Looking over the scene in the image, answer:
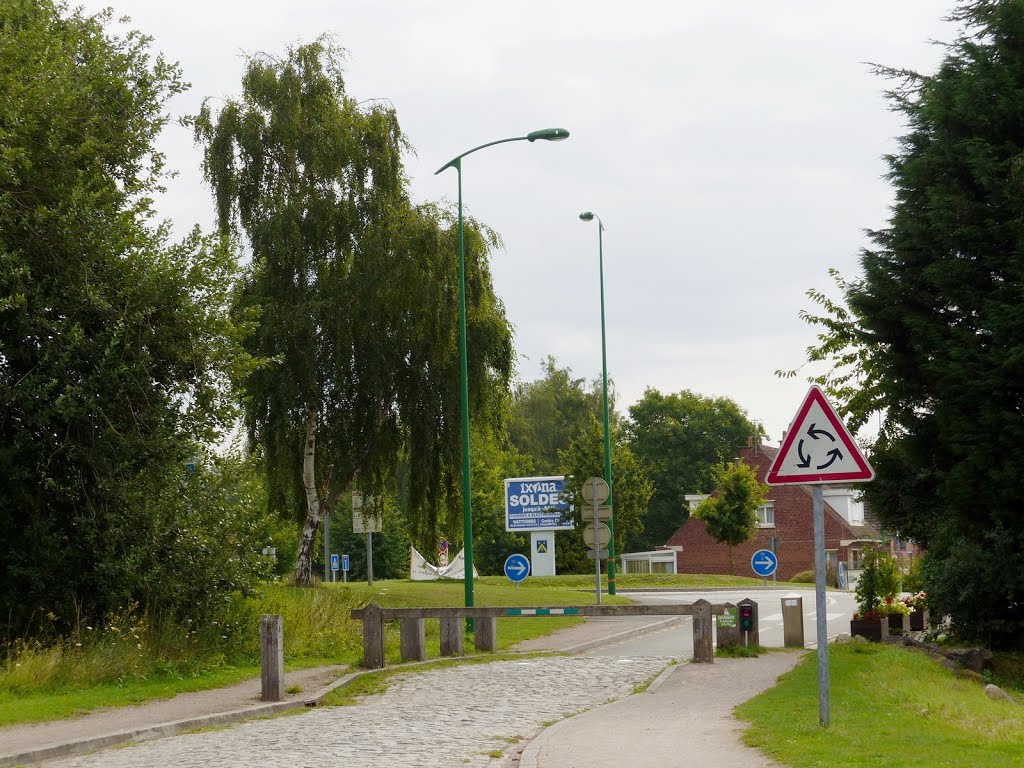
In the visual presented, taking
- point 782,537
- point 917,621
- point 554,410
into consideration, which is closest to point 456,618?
point 917,621

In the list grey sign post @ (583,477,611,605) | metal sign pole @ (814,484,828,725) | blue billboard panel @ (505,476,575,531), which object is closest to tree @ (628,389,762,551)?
blue billboard panel @ (505,476,575,531)

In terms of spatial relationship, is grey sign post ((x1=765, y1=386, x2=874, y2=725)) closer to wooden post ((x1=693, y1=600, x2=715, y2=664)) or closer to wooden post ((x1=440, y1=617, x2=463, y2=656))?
wooden post ((x1=693, y1=600, x2=715, y2=664))

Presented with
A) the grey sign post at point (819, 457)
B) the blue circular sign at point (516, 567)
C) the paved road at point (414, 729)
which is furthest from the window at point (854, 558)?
the grey sign post at point (819, 457)

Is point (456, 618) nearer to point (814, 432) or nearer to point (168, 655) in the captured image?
point (168, 655)

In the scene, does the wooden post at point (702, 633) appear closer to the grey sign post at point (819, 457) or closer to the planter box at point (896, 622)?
the planter box at point (896, 622)

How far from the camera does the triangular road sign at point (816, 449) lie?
1002 cm

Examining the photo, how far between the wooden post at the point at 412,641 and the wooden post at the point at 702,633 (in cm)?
434

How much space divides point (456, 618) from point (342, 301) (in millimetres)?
11352

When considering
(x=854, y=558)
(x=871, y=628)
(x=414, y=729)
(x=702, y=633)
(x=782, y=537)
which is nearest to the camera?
(x=414, y=729)

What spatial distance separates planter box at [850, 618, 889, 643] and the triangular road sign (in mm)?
11894

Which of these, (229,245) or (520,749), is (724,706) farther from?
(229,245)

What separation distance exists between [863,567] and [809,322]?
6373 mm

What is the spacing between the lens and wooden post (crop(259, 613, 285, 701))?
569 inches

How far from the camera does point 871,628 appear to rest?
2112cm
